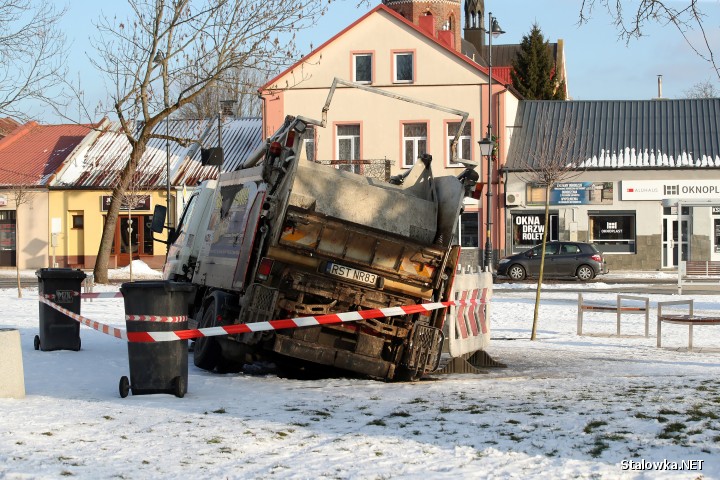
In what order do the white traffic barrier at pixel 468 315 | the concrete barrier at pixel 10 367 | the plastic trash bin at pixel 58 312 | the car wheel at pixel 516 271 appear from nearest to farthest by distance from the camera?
1. the concrete barrier at pixel 10 367
2. the white traffic barrier at pixel 468 315
3. the plastic trash bin at pixel 58 312
4. the car wheel at pixel 516 271

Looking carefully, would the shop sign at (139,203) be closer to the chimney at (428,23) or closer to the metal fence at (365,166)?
the chimney at (428,23)

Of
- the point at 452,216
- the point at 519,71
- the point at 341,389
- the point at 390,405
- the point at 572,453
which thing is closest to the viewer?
the point at 572,453

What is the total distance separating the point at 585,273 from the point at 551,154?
7.29 metres

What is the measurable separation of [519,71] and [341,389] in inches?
2168

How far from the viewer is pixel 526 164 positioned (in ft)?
147

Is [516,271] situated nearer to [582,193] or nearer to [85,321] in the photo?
[582,193]

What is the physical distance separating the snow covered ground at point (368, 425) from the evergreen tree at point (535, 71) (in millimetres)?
50951

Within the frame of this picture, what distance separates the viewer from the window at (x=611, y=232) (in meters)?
44.1

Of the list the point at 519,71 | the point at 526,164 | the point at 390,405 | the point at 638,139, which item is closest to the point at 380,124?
the point at 526,164

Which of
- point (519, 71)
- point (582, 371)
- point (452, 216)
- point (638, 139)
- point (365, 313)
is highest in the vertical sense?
point (519, 71)

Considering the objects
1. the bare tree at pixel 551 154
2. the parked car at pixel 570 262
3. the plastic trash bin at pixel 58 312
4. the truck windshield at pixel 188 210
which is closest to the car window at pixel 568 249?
the parked car at pixel 570 262

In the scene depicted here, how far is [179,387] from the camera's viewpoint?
396 inches

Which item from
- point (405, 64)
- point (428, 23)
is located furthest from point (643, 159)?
point (428, 23)

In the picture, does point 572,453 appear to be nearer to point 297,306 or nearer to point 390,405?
point 390,405
